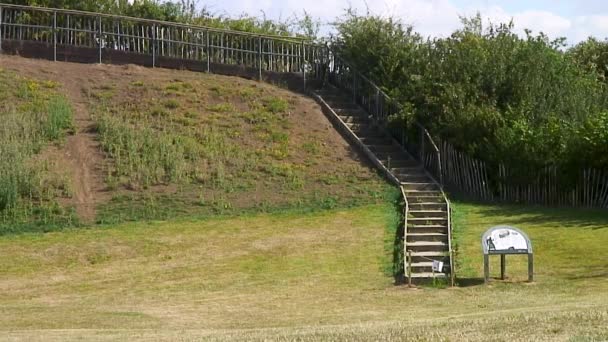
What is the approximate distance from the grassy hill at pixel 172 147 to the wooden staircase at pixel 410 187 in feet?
2.07

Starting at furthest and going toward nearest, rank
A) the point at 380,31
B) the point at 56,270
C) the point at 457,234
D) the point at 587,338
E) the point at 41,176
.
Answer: the point at 380,31, the point at 41,176, the point at 457,234, the point at 56,270, the point at 587,338

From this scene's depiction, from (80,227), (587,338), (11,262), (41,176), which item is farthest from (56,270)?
(587,338)

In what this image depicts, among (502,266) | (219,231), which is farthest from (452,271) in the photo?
(219,231)

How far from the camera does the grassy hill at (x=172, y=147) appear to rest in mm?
33469

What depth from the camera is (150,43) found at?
43781 millimetres

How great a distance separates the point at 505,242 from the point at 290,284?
16.9ft

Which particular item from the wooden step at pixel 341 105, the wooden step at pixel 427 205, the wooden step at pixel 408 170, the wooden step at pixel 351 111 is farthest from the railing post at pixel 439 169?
the wooden step at pixel 341 105

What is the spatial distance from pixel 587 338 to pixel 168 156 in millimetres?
23268

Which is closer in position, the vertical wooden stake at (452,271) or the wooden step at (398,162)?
the vertical wooden stake at (452,271)

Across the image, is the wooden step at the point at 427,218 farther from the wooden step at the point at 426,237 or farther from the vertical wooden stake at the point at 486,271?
the vertical wooden stake at the point at 486,271

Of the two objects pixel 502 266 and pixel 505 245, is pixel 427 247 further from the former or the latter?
pixel 505 245

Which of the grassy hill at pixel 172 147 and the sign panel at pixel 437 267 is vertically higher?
the grassy hill at pixel 172 147

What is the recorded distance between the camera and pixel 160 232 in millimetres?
31109

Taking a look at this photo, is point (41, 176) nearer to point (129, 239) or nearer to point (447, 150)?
point (129, 239)
